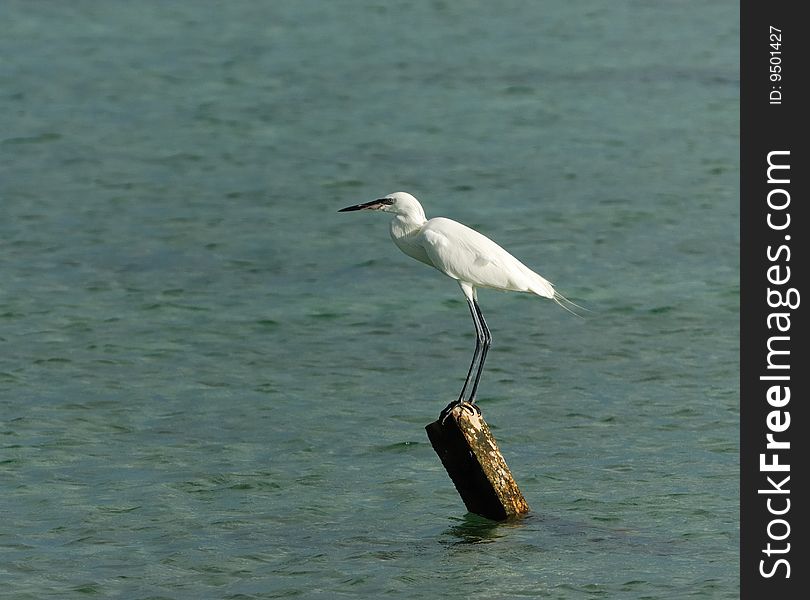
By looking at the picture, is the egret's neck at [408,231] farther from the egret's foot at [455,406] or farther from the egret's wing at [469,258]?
the egret's foot at [455,406]

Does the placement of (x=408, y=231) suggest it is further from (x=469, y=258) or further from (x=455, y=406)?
(x=455, y=406)

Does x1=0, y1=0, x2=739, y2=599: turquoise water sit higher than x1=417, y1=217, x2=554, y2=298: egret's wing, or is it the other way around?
x1=417, y1=217, x2=554, y2=298: egret's wing

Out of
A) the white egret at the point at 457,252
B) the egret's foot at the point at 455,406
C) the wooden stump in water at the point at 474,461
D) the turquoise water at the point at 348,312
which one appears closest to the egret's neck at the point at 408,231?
the white egret at the point at 457,252

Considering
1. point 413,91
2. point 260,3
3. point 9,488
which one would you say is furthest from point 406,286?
point 260,3

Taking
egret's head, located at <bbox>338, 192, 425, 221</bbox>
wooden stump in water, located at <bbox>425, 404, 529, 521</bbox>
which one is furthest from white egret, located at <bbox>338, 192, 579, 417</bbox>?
wooden stump in water, located at <bbox>425, 404, 529, 521</bbox>

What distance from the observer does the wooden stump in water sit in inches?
376

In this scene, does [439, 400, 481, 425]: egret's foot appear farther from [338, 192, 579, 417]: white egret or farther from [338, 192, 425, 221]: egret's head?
[338, 192, 425, 221]: egret's head

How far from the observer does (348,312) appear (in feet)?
50.2

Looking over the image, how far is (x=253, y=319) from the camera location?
1503cm

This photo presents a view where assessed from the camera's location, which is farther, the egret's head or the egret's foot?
the egret's head

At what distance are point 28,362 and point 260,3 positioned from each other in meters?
19.6

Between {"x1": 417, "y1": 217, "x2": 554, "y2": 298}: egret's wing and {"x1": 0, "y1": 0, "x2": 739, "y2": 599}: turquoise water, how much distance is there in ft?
5.34

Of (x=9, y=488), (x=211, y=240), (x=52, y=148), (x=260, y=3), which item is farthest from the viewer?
(x=260, y=3)

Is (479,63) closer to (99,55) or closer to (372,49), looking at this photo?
(372,49)
